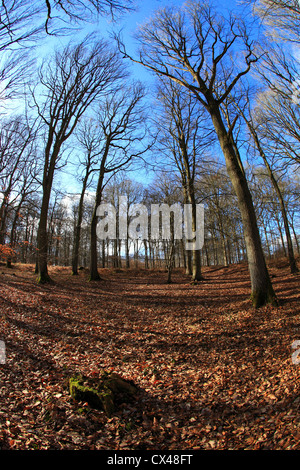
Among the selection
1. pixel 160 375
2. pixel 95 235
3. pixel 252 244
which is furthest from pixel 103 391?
pixel 95 235

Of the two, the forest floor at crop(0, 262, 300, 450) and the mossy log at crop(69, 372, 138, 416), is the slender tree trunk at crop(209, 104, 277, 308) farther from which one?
the mossy log at crop(69, 372, 138, 416)

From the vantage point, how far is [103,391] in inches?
144

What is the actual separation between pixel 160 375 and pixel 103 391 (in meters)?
1.26

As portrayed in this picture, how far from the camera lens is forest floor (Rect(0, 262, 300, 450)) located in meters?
2.91

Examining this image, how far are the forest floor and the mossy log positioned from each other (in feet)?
0.36

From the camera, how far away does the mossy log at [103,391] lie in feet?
11.6

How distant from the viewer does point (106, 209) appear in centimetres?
2902

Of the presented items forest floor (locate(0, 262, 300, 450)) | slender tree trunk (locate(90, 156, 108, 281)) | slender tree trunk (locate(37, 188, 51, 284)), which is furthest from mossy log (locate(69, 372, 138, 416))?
slender tree trunk (locate(90, 156, 108, 281))

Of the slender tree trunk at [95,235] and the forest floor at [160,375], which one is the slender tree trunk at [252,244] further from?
the slender tree trunk at [95,235]

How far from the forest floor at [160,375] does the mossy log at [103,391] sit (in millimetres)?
110

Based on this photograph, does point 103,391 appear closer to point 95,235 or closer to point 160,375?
point 160,375

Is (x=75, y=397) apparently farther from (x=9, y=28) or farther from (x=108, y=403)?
(x=9, y=28)

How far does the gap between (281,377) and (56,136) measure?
49.8ft
